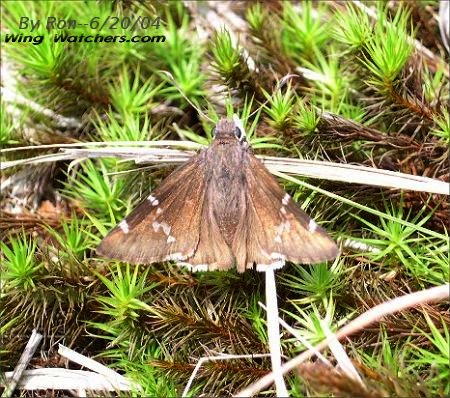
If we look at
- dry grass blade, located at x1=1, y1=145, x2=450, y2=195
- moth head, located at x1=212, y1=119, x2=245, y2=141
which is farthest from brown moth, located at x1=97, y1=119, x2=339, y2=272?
dry grass blade, located at x1=1, y1=145, x2=450, y2=195

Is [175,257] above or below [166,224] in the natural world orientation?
below

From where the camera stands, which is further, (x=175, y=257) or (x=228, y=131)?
(x=228, y=131)

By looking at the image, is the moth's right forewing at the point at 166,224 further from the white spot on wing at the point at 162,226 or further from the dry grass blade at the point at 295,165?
the dry grass blade at the point at 295,165

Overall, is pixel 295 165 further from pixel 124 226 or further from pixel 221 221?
pixel 124 226

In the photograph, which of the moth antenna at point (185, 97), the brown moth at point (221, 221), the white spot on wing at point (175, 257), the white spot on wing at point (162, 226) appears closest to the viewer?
the brown moth at point (221, 221)

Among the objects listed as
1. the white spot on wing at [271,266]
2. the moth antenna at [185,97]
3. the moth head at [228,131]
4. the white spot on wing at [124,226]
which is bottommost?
the white spot on wing at [271,266]

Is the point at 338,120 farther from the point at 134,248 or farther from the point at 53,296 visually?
the point at 53,296

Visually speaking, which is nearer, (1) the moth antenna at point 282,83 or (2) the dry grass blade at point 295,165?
(2) the dry grass blade at point 295,165

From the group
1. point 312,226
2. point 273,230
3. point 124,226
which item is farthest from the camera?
point 124,226

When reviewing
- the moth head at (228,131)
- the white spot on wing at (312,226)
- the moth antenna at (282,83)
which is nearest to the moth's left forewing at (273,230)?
the white spot on wing at (312,226)

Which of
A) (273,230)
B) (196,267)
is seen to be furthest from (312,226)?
(196,267)
